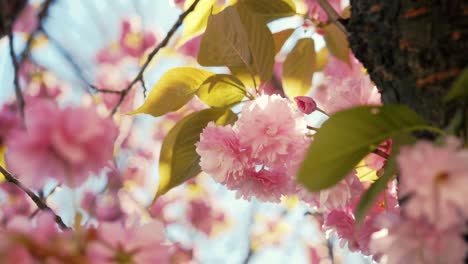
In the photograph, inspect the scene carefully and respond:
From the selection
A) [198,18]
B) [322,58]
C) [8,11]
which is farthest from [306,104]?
[8,11]

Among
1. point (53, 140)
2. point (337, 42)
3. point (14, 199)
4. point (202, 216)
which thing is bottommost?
point (202, 216)

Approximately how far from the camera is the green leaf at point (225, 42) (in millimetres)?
840

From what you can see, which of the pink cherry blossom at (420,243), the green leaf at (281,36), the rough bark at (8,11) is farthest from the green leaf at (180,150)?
the rough bark at (8,11)

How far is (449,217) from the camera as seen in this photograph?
39 cm

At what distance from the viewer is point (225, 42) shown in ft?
2.82

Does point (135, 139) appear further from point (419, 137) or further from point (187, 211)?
point (419, 137)

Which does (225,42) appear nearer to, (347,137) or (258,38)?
(258,38)

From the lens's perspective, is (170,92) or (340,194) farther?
(170,92)

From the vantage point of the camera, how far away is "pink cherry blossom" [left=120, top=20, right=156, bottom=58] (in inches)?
140

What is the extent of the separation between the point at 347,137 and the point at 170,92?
1.46 ft

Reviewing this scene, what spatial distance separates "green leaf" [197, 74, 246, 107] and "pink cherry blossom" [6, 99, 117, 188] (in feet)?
1.44

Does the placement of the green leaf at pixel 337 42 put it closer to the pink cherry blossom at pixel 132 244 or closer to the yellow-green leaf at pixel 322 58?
the yellow-green leaf at pixel 322 58

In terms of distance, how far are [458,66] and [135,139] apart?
312cm

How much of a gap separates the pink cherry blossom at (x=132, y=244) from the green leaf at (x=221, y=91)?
1.32ft
